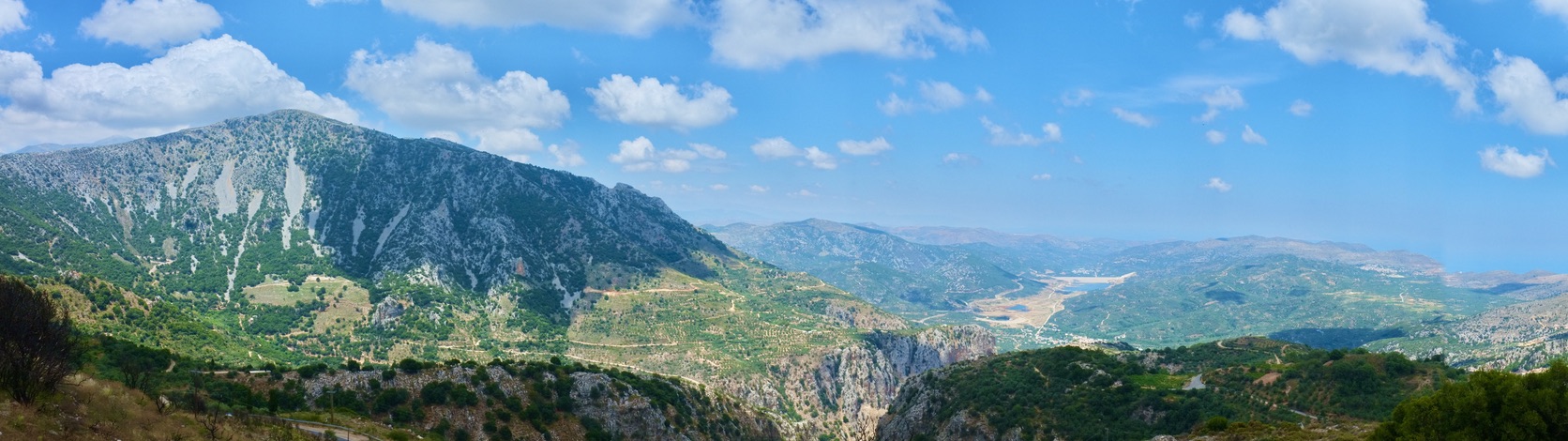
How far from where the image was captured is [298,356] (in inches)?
6654

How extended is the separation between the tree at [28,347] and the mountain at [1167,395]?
73064 mm

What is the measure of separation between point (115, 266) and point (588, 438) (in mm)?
196611

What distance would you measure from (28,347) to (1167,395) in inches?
3954

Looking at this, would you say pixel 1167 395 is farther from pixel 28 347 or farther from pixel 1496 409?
pixel 28 347

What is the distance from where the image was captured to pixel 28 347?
29.9 metres

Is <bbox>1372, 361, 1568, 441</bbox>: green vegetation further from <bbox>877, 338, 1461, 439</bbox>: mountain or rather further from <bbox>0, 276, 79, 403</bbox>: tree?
<bbox>0, 276, 79, 403</bbox>: tree

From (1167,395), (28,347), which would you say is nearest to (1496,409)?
(1167,395)

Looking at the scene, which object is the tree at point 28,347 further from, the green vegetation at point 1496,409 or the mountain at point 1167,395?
the mountain at point 1167,395

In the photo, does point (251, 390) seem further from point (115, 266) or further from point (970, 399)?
point (115, 266)

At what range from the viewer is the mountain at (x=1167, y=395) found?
250 feet

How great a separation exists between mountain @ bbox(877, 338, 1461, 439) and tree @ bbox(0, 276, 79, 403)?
7306 cm

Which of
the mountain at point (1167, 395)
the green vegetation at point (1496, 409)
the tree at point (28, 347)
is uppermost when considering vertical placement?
the tree at point (28, 347)

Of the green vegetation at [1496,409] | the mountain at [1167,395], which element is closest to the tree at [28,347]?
the green vegetation at [1496,409]

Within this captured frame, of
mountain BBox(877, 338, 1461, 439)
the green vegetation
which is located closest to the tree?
the green vegetation
